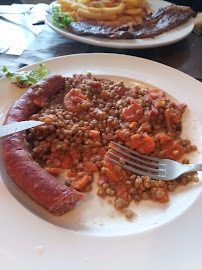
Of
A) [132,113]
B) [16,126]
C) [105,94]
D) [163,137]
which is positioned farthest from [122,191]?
[105,94]

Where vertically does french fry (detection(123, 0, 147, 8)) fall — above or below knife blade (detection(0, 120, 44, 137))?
above

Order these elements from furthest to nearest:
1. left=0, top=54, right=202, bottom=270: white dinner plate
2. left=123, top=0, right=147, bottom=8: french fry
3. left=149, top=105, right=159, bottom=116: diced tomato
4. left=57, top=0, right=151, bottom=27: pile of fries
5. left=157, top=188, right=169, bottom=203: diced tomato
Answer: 1. left=123, top=0, right=147, bottom=8: french fry
2. left=57, top=0, right=151, bottom=27: pile of fries
3. left=149, top=105, right=159, bottom=116: diced tomato
4. left=157, top=188, right=169, bottom=203: diced tomato
5. left=0, top=54, right=202, bottom=270: white dinner plate

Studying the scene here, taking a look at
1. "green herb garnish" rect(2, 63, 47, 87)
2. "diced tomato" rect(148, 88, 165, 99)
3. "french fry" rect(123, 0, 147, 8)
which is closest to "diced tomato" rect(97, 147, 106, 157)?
"diced tomato" rect(148, 88, 165, 99)

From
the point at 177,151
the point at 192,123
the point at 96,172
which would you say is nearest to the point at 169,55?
the point at 192,123

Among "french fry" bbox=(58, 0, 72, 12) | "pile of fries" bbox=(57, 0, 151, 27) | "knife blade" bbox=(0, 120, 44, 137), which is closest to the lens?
"knife blade" bbox=(0, 120, 44, 137)

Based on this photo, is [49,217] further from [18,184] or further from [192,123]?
[192,123]

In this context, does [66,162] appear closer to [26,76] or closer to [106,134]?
[106,134]

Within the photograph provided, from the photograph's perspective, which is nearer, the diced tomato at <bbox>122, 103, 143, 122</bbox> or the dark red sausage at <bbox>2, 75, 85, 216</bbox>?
the dark red sausage at <bbox>2, 75, 85, 216</bbox>

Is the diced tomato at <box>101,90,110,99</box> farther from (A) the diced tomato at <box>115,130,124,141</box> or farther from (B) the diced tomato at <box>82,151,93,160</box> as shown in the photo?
(B) the diced tomato at <box>82,151,93,160</box>
